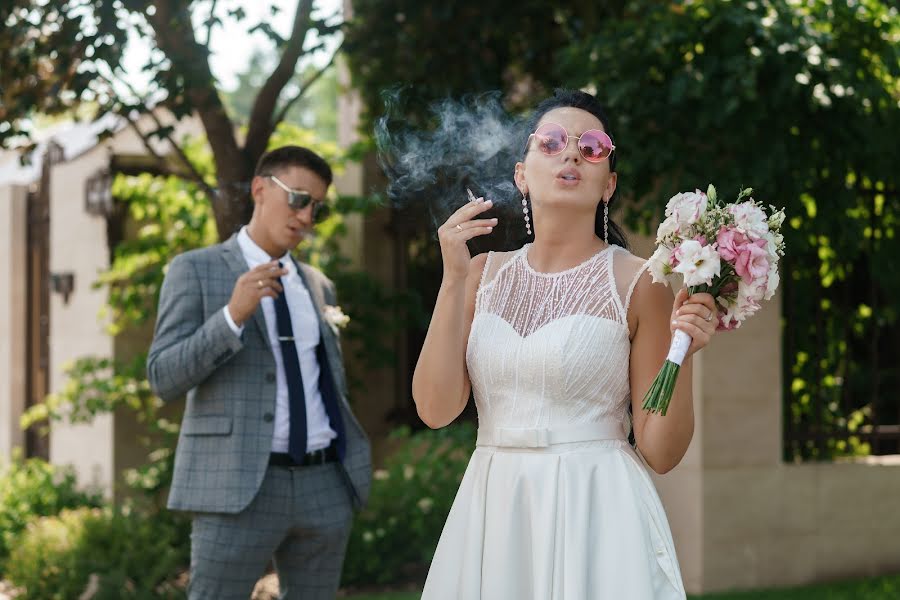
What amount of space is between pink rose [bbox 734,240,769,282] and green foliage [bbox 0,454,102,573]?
660 cm

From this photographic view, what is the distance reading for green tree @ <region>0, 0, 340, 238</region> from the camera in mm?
5781

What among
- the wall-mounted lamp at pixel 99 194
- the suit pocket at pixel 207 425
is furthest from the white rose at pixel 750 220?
the wall-mounted lamp at pixel 99 194

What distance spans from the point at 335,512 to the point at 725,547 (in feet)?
10.9

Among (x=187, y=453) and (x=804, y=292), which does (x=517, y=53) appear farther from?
(x=187, y=453)

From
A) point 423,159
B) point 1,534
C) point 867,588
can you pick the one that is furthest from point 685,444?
point 1,534

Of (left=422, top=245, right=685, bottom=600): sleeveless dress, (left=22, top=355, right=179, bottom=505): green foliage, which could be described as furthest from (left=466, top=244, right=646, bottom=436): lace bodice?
(left=22, top=355, right=179, bottom=505): green foliage

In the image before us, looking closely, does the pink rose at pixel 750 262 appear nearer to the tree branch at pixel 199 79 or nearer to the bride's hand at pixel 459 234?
the bride's hand at pixel 459 234

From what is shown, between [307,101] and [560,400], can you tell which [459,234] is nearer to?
[560,400]

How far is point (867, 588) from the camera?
6863mm

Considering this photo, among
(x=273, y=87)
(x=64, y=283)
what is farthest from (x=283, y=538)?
(x=64, y=283)

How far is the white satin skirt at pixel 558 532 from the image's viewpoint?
2.91 m

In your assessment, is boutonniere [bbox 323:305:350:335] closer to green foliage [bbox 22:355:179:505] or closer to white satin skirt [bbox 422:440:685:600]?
white satin skirt [bbox 422:440:685:600]

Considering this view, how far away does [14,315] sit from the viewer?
11219mm

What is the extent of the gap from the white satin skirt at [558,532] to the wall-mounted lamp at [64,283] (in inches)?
287
